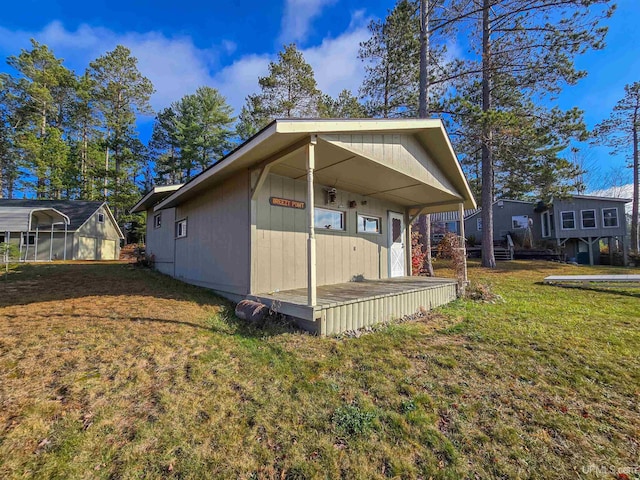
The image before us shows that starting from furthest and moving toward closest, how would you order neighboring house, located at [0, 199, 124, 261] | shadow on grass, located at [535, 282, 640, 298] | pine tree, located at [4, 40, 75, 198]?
pine tree, located at [4, 40, 75, 198] → neighboring house, located at [0, 199, 124, 261] → shadow on grass, located at [535, 282, 640, 298]

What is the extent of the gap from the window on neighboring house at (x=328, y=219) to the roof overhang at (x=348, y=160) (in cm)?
65

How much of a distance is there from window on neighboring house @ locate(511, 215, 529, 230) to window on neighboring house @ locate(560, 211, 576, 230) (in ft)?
8.38

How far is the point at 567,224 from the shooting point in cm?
1820

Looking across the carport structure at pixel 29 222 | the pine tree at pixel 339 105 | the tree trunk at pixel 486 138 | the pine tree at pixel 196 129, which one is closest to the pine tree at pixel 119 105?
the pine tree at pixel 196 129

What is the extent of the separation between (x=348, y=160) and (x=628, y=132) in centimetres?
2243

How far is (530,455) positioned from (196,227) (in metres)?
7.37

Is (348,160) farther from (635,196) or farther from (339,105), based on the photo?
(635,196)

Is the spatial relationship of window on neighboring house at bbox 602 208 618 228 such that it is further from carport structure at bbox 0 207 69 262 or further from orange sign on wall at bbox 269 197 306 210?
carport structure at bbox 0 207 69 262

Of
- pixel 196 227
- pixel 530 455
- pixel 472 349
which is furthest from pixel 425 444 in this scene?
pixel 196 227

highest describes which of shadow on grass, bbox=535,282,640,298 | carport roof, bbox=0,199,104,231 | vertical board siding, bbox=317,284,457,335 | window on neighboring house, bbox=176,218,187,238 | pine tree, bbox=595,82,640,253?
pine tree, bbox=595,82,640,253

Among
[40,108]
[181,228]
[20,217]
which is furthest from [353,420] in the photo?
[40,108]

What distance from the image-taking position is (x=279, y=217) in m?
5.78

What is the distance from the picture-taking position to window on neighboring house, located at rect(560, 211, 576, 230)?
18000 millimetres

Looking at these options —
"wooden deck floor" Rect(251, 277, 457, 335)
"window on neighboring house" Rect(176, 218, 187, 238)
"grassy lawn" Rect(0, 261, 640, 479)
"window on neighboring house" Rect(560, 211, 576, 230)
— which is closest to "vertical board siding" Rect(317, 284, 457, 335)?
"wooden deck floor" Rect(251, 277, 457, 335)
